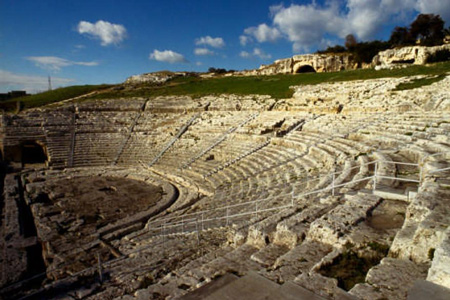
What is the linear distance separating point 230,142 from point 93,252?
13.1m

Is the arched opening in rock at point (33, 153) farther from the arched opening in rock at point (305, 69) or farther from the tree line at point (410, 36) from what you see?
the tree line at point (410, 36)

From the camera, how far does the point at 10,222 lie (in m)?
12.5

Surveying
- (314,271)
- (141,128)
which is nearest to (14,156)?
(141,128)

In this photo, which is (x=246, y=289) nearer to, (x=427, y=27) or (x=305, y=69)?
(x=305, y=69)

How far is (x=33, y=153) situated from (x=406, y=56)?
4330 cm

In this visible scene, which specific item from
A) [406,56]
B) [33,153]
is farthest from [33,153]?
[406,56]

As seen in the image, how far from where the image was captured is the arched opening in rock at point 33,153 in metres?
24.8

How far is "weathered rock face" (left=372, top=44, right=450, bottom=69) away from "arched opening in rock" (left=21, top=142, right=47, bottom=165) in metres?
37.5

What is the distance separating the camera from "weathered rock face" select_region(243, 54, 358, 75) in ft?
147

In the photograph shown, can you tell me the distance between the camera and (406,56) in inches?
1379

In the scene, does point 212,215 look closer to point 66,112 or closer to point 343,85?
point 343,85

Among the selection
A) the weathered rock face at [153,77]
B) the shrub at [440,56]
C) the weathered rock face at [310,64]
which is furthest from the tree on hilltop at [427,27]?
the weathered rock face at [153,77]

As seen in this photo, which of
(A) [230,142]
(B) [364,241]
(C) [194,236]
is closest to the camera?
(B) [364,241]

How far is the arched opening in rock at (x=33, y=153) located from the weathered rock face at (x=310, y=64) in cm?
3864
